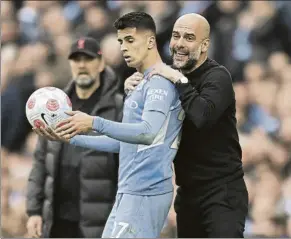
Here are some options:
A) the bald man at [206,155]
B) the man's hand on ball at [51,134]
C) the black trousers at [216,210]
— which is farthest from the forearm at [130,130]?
the black trousers at [216,210]

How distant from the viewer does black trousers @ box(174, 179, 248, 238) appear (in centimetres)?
595

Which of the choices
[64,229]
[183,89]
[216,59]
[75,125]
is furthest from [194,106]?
[216,59]

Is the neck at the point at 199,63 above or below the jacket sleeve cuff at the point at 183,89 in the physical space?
above

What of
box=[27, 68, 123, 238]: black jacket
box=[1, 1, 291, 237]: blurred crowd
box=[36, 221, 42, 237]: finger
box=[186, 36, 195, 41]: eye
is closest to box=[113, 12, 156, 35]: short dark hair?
box=[186, 36, 195, 41]: eye

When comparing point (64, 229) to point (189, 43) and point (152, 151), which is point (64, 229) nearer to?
point (152, 151)

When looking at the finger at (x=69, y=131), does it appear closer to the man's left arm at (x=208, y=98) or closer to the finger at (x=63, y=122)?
the finger at (x=63, y=122)

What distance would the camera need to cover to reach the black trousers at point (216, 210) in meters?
5.95

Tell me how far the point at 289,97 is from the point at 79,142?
422cm

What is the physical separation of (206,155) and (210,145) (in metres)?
0.07

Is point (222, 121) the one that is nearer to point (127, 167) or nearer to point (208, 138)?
point (208, 138)

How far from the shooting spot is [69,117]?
18.3ft

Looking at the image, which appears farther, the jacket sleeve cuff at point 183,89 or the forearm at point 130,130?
the jacket sleeve cuff at point 183,89

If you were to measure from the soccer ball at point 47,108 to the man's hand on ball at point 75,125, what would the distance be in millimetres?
140

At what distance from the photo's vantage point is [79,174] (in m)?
7.52
